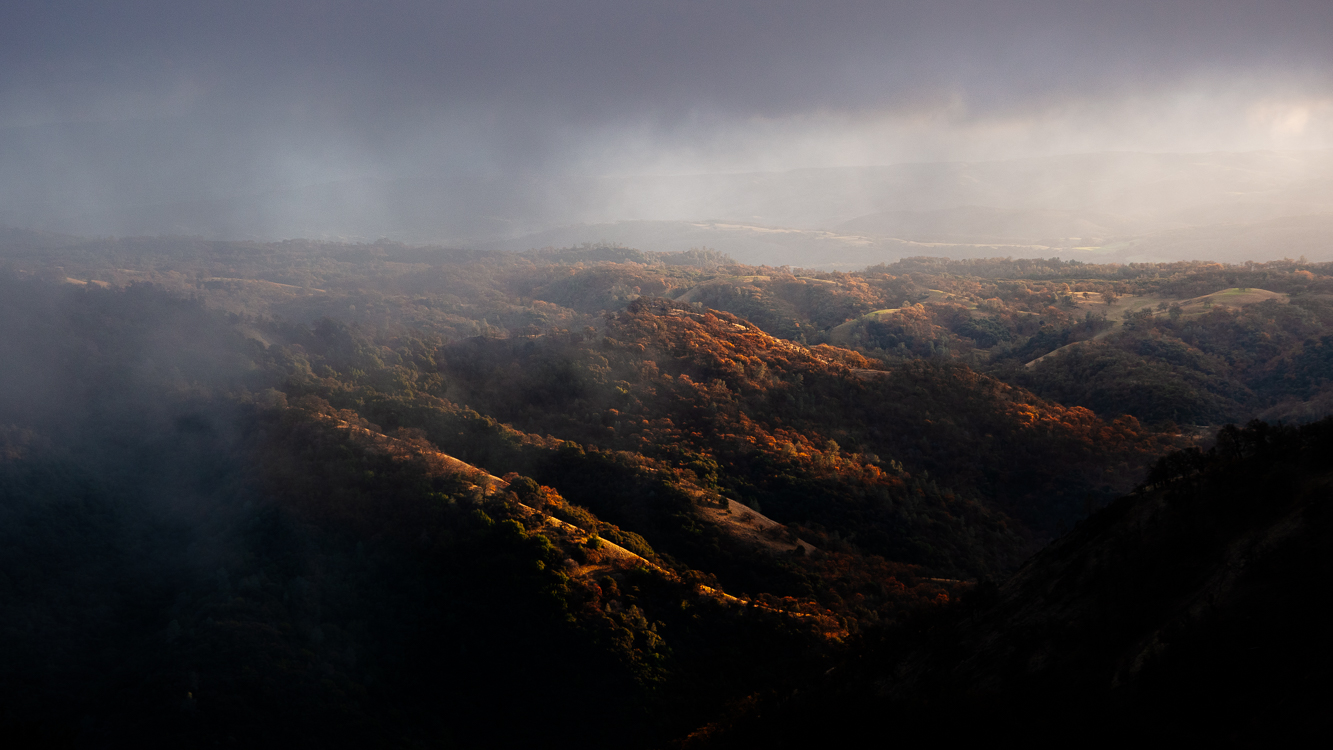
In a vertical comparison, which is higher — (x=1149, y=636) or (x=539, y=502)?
(x=1149, y=636)

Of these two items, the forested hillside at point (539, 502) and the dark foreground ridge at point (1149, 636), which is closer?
the dark foreground ridge at point (1149, 636)

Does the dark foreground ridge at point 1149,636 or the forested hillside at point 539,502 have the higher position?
the dark foreground ridge at point 1149,636

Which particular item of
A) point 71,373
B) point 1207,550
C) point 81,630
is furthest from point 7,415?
point 1207,550

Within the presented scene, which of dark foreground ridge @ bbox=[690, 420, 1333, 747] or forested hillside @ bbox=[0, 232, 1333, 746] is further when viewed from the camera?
forested hillside @ bbox=[0, 232, 1333, 746]

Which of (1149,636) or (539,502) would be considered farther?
(539,502)

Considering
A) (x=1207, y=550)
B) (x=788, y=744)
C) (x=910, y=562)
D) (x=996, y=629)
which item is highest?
(x=1207, y=550)

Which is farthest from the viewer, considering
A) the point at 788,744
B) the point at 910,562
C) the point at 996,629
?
the point at 910,562

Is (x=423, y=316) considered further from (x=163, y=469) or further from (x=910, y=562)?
(x=910, y=562)

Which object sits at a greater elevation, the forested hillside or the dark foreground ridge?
the dark foreground ridge
